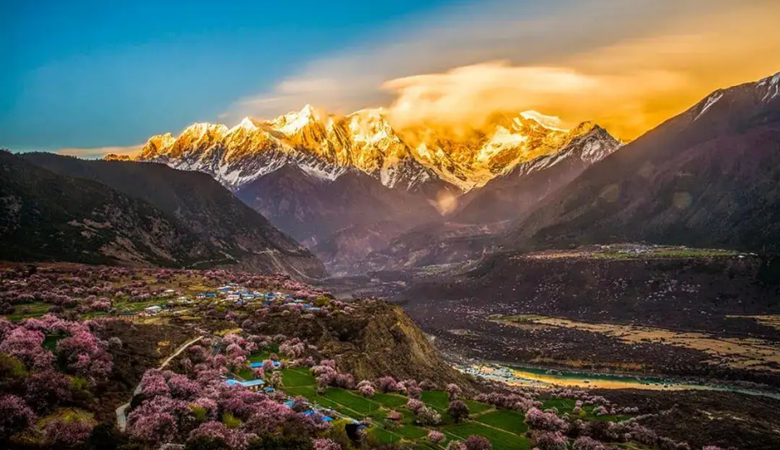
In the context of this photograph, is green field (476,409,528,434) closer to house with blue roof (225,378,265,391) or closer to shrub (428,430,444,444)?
shrub (428,430,444,444)

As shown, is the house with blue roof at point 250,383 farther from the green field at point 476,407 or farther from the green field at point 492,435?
the green field at point 476,407

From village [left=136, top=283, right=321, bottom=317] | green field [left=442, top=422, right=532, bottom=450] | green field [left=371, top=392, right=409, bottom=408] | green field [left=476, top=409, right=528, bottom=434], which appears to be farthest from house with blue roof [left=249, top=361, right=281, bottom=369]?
village [left=136, top=283, right=321, bottom=317]

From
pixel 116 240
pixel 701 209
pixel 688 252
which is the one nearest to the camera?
pixel 116 240

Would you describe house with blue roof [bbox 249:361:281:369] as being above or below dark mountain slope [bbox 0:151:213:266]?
below

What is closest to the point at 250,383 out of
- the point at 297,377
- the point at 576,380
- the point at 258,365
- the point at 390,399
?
the point at 297,377

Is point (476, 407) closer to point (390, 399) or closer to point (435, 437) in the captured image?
point (390, 399)

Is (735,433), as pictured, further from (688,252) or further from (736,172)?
(736,172)

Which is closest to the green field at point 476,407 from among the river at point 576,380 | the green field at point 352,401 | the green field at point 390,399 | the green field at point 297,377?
the green field at point 390,399

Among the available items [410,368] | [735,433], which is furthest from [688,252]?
[410,368]
